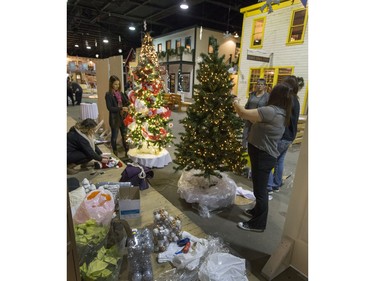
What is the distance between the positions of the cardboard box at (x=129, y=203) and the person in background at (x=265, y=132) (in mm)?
1365

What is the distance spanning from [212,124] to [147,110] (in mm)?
1923

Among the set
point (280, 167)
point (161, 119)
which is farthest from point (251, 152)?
point (161, 119)

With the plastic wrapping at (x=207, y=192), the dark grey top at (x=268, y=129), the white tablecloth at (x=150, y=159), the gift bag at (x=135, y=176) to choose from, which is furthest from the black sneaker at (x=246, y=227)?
the white tablecloth at (x=150, y=159)

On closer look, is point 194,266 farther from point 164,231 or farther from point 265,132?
point 265,132

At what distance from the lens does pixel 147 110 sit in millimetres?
4129

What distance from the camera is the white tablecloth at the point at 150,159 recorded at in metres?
4.04

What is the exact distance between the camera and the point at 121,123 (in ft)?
15.3

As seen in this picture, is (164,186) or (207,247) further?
(164,186)

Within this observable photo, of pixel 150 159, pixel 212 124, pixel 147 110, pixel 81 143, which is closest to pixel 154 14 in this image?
pixel 147 110

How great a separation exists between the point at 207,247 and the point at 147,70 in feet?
11.0

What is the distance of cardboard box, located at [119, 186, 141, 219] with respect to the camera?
237cm

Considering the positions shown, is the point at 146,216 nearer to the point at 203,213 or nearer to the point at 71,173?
the point at 203,213

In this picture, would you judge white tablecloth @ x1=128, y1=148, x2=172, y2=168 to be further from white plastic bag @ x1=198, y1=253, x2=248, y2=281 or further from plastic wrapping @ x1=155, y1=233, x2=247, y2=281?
white plastic bag @ x1=198, y1=253, x2=248, y2=281

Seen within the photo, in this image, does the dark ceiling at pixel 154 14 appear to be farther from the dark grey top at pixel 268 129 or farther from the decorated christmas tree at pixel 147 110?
the dark grey top at pixel 268 129
